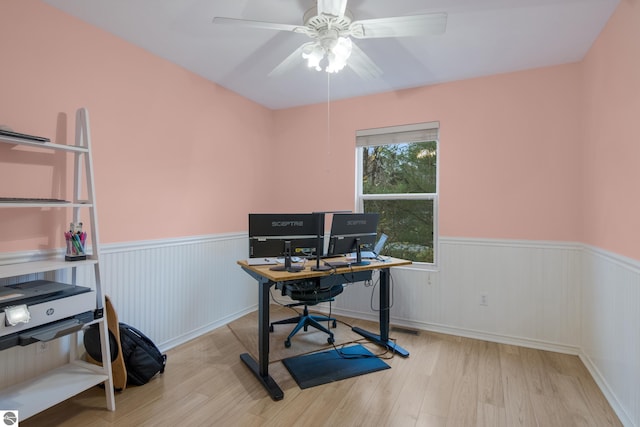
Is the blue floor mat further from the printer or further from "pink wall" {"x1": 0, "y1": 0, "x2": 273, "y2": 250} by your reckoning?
"pink wall" {"x1": 0, "y1": 0, "x2": 273, "y2": 250}

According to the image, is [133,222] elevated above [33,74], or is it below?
below

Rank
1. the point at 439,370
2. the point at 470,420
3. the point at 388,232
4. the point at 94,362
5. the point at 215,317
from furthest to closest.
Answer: the point at 388,232, the point at 215,317, the point at 439,370, the point at 94,362, the point at 470,420

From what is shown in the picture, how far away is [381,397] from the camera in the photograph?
7.14ft

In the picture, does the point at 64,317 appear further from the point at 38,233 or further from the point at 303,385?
the point at 303,385

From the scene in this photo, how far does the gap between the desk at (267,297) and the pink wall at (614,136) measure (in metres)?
1.44

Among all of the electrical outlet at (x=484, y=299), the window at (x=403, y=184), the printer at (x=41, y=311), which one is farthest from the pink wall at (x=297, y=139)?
the electrical outlet at (x=484, y=299)

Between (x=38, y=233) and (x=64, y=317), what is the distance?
623 mm

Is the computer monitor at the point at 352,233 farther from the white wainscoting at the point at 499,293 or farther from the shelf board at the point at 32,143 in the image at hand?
the shelf board at the point at 32,143

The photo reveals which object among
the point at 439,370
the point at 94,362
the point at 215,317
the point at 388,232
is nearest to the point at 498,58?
the point at 388,232

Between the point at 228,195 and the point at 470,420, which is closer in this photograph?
the point at 470,420

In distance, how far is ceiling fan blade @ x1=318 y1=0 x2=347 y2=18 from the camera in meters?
1.69

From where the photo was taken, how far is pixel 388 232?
3688 mm

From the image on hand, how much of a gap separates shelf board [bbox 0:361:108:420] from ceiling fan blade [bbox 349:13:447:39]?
259 centimetres

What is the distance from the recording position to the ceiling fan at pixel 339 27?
1721 mm
